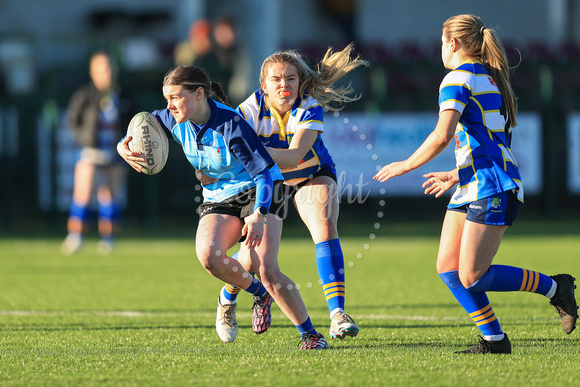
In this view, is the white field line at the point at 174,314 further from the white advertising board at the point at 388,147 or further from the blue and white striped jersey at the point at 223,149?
the white advertising board at the point at 388,147

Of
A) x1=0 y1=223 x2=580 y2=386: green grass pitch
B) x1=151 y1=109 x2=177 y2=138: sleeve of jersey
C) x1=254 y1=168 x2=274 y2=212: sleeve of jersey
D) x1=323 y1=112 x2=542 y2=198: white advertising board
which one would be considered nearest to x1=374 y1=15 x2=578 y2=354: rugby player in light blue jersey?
x1=0 y1=223 x2=580 y2=386: green grass pitch

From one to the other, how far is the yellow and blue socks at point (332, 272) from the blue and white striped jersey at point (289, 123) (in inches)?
16.3

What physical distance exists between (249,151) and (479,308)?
134cm

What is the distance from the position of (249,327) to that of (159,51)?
1171cm

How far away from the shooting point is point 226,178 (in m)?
4.42

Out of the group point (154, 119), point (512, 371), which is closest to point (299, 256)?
point (154, 119)

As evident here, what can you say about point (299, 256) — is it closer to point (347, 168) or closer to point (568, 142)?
point (347, 168)

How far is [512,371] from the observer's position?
12.0 ft

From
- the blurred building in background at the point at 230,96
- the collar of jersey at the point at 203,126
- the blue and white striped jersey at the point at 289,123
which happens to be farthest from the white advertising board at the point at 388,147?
the collar of jersey at the point at 203,126

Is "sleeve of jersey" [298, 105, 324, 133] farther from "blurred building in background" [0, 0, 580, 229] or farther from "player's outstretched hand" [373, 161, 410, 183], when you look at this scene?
"blurred building in background" [0, 0, 580, 229]

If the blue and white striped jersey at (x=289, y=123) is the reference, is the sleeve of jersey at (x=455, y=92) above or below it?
above

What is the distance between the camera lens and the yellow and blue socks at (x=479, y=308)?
409 cm

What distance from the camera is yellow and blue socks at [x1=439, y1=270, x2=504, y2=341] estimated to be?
13.4 ft

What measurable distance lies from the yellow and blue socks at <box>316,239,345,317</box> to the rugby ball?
1.05m
